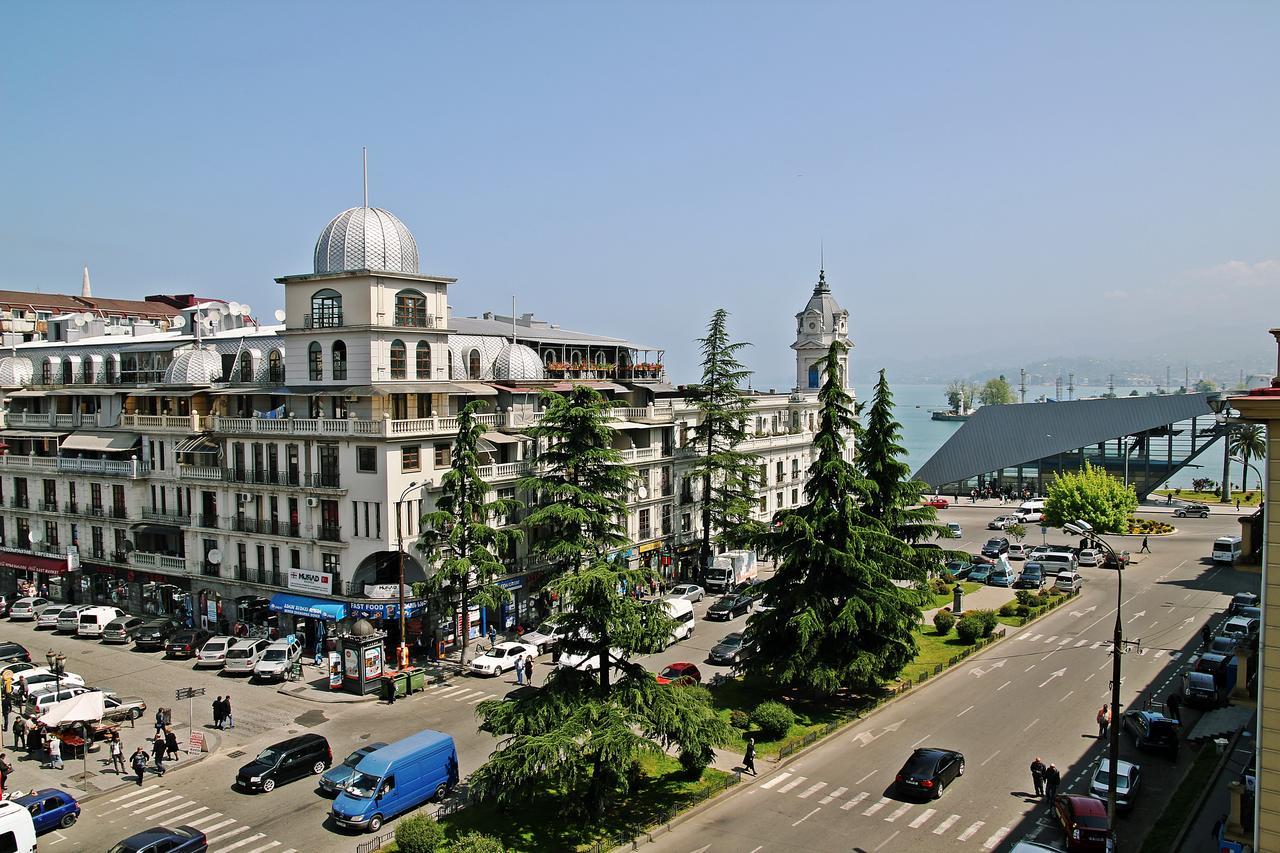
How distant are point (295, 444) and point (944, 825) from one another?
121 ft

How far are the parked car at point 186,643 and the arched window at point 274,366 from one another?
14.7 meters

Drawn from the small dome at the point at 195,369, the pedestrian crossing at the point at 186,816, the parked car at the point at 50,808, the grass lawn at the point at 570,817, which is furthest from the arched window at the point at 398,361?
the grass lawn at the point at 570,817

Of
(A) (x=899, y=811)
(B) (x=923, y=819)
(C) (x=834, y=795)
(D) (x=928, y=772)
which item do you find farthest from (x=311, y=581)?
(B) (x=923, y=819)

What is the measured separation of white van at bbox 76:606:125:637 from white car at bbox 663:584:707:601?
106 feet

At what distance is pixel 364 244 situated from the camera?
49125mm

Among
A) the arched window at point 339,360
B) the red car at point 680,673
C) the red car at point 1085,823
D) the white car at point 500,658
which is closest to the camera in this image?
the red car at point 1085,823

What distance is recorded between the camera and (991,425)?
10344cm

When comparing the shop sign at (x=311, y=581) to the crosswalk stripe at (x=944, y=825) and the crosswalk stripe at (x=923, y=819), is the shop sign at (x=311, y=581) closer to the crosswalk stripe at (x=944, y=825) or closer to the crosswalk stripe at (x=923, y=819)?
the crosswalk stripe at (x=923, y=819)

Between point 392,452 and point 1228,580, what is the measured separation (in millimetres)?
55802

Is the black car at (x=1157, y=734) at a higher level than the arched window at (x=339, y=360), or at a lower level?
lower

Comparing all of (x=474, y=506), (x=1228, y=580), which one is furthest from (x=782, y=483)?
(x=474, y=506)

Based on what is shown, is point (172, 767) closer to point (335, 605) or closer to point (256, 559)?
point (335, 605)

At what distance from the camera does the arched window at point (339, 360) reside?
4934 cm

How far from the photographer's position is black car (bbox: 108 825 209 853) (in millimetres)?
25797
